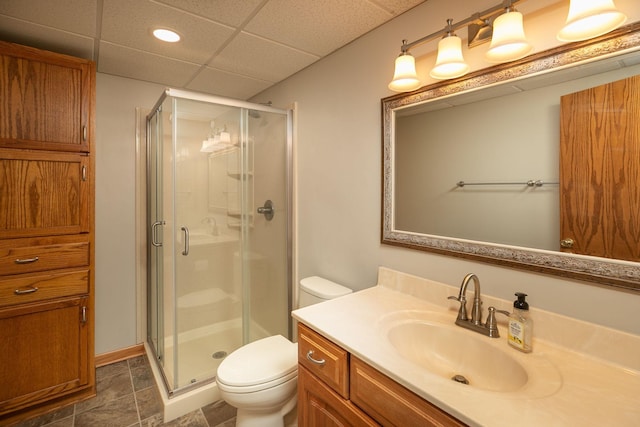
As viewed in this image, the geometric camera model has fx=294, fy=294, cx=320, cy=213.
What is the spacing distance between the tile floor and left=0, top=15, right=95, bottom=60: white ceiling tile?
223 centimetres

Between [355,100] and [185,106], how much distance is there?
42.8 inches

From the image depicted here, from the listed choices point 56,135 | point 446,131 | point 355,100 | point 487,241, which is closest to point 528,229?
point 487,241

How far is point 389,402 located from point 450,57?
125 centimetres

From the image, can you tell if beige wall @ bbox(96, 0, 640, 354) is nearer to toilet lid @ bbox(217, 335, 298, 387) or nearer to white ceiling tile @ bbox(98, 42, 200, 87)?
white ceiling tile @ bbox(98, 42, 200, 87)

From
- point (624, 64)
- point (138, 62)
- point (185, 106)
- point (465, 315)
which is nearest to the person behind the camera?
point (624, 64)

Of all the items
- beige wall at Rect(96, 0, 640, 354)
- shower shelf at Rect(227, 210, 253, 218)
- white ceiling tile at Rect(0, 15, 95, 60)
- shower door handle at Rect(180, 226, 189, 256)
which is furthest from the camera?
shower shelf at Rect(227, 210, 253, 218)

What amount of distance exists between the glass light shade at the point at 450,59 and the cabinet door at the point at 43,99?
79.7 inches

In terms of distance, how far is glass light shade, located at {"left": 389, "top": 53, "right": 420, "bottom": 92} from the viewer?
1.32 meters

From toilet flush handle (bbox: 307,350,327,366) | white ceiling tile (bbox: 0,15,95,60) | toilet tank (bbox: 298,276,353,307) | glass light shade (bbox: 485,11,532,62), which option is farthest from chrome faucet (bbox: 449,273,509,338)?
white ceiling tile (bbox: 0,15,95,60)

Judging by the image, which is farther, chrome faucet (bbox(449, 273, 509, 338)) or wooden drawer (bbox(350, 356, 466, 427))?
chrome faucet (bbox(449, 273, 509, 338))

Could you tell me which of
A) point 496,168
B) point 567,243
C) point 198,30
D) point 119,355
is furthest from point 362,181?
point 119,355

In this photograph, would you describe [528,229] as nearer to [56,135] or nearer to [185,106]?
[185,106]

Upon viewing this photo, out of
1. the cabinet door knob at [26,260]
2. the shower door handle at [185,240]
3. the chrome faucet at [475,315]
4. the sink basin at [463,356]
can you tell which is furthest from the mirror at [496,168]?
the cabinet door knob at [26,260]

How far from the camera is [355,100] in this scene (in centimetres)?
174
